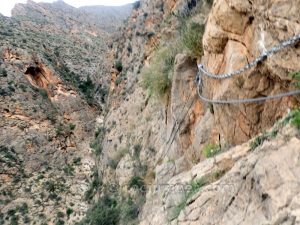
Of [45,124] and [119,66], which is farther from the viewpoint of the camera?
[45,124]

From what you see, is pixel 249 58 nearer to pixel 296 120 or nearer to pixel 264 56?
pixel 264 56

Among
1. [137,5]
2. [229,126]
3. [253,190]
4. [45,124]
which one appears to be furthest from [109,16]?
[253,190]

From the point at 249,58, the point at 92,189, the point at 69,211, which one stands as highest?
the point at 249,58

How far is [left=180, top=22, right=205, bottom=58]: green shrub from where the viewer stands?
11117mm

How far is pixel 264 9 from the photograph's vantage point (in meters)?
7.55

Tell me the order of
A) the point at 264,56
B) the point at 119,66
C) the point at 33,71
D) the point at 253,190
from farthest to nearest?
the point at 33,71, the point at 119,66, the point at 264,56, the point at 253,190

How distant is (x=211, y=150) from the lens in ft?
30.1

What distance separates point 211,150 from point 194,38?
333 centimetres

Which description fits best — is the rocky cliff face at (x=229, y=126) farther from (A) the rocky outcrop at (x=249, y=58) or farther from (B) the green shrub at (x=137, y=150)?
(B) the green shrub at (x=137, y=150)

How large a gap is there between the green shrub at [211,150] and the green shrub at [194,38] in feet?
9.19

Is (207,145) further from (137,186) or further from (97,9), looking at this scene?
(97,9)

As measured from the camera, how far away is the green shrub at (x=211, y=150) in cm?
905

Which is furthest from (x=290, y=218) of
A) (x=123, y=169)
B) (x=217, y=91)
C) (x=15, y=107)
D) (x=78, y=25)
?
(x=78, y=25)

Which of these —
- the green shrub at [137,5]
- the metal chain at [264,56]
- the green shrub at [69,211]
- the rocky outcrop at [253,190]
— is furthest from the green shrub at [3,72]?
the rocky outcrop at [253,190]
